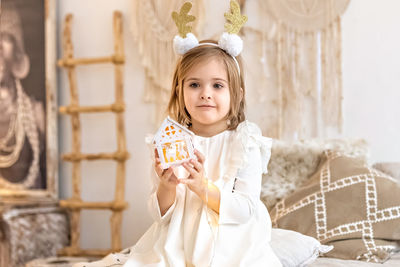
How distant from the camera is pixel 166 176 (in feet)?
3.85

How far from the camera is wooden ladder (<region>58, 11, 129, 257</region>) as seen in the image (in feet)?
8.71

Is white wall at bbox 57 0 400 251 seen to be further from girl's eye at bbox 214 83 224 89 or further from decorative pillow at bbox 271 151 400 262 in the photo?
girl's eye at bbox 214 83 224 89

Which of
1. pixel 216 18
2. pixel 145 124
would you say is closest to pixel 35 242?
pixel 145 124

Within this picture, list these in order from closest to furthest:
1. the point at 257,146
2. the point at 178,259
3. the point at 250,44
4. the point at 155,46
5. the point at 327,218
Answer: the point at 178,259 → the point at 257,146 → the point at 327,218 → the point at 250,44 → the point at 155,46

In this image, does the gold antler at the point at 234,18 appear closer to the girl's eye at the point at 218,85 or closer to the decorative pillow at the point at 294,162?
the girl's eye at the point at 218,85

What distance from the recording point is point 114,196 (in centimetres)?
275

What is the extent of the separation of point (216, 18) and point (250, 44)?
0.22m

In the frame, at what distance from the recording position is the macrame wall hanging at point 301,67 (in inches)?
89.6

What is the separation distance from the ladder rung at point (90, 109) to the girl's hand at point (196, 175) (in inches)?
60.2

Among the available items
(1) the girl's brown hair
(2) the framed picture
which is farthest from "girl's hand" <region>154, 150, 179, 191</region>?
(2) the framed picture

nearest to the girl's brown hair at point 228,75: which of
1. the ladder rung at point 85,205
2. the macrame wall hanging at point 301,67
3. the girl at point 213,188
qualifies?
the girl at point 213,188

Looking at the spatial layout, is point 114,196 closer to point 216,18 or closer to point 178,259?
point 216,18

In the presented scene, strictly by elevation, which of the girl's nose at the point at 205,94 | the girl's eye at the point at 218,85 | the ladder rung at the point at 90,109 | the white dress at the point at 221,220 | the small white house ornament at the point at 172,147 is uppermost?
the ladder rung at the point at 90,109

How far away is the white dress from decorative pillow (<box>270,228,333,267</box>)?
137 millimetres
